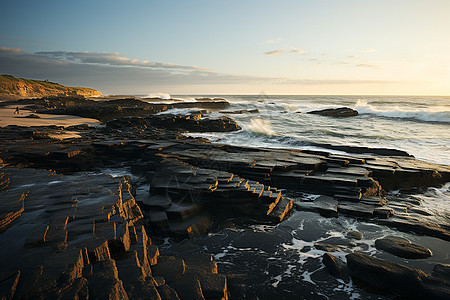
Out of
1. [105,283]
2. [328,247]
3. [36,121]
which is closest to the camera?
[105,283]

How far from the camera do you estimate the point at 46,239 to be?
4449 mm

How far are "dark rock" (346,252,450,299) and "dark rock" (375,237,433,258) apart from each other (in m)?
1.09

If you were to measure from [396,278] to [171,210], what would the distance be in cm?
533

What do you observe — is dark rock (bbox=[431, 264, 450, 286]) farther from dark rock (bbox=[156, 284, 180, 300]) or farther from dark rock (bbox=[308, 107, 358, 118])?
dark rock (bbox=[308, 107, 358, 118])

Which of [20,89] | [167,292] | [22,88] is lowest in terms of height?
[167,292]

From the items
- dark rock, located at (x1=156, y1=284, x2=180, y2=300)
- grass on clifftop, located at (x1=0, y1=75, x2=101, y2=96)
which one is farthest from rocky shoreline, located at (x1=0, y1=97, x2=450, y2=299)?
grass on clifftop, located at (x1=0, y1=75, x2=101, y2=96)

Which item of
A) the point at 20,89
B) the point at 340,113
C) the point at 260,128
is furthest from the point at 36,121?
the point at 20,89

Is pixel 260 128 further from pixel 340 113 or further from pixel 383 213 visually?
pixel 340 113

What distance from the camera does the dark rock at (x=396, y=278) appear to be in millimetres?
4475

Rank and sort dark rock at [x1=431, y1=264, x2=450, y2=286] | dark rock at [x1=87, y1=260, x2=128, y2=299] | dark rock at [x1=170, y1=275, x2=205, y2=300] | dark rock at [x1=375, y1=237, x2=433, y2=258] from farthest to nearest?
dark rock at [x1=375, y1=237, x2=433, y2=258]
dark rock at [x1=431, y1=264, x2=450, y2=286]
dark rock at [x1=170, y1=275, x2=205, y2=300]
dark rock at [x1=87, y1=260, x2=128, y2=299]

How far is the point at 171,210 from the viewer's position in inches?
273

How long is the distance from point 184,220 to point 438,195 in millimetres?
10014

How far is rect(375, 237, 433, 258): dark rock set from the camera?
5828 mm

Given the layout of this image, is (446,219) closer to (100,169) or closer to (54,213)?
(54,213)
